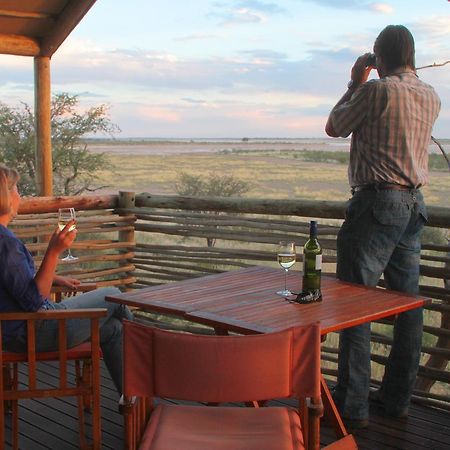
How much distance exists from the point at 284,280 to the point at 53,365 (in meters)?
1.90

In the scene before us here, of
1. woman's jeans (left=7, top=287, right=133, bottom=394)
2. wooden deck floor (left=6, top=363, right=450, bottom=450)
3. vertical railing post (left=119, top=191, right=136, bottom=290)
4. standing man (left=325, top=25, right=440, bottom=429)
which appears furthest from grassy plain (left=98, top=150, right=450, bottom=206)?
standing man (left=325, top=25, right=440, bottom=429)

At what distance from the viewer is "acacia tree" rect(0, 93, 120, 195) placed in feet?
47.3

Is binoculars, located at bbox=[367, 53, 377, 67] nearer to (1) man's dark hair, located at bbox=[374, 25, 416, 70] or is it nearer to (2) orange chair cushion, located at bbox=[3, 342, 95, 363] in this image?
(1) man's dark hair, located at bbox=[374, 25, 416, 70]

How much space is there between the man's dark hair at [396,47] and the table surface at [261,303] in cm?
102

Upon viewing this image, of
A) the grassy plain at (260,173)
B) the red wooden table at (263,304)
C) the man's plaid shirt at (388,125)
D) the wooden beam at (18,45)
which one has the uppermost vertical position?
the wooden beam at (18,45)

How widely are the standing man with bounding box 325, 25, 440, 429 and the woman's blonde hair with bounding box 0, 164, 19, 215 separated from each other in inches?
55.2

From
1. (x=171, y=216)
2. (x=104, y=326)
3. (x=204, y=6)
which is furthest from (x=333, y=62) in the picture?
(x=204, y=6)

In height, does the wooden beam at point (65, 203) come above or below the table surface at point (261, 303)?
above

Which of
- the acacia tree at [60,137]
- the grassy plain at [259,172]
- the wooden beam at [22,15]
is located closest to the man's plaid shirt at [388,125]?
the wooden beam at [22,15]

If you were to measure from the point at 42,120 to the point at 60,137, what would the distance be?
9.94 m

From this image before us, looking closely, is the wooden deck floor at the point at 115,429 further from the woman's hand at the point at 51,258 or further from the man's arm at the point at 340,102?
the man's arm at the point at 340,102

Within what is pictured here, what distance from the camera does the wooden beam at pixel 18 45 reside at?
17.9 ft

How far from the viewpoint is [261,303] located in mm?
2658

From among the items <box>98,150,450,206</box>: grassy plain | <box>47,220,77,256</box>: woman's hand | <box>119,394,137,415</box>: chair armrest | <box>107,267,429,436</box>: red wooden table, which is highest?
<box>47,220,77,256</box>: woman's hand
